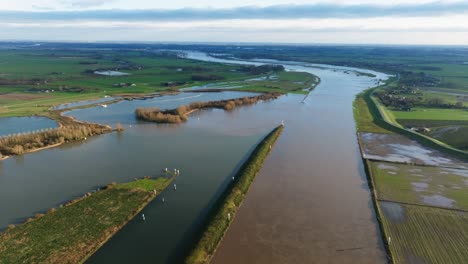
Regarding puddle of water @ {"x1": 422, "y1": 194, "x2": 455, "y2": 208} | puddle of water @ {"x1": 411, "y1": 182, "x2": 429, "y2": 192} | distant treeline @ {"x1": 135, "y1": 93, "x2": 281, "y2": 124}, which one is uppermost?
distant treeline @ {"x1": 135, "y1": 93, "x2": 281, "y2": 124}

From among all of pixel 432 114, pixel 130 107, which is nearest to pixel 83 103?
pixel 130 107

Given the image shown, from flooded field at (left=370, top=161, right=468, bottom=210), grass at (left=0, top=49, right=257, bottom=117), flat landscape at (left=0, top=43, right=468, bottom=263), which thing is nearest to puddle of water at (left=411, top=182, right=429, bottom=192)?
flooded field at (left=370, top=161, right=468, bottom=210)

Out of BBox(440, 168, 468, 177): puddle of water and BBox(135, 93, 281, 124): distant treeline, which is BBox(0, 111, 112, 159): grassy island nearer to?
BBox(135, 93, 281, 124): distant treeline

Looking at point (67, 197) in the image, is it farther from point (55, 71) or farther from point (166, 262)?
point (55, 71)

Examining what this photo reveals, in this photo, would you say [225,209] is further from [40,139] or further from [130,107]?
[130,107]

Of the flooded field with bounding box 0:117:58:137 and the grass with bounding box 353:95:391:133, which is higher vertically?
the grass with bounding box 353:95:391:133

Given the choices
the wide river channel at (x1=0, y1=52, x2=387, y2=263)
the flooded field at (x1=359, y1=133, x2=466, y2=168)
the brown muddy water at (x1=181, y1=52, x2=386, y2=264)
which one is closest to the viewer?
the brown muddy water at (x1=181, y1=52, x2=386, y2=264)
